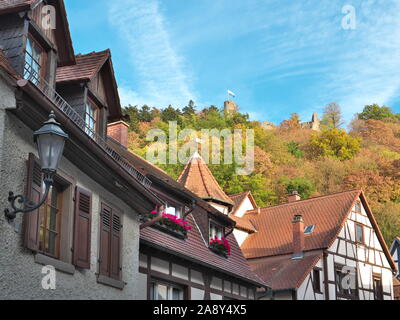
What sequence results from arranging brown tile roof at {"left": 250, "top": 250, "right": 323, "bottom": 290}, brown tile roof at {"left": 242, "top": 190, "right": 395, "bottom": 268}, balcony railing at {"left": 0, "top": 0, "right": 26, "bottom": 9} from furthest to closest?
brown tile roof at {"left": 242, "top": 190, "right": 395, "bottom": 268} → brown tile roof at {"left": 250, "top": 250, "right": 323, "bottom": 290} → balcony railing at {"left": 0, "top": 0, "right": 26, "bottom": 9}

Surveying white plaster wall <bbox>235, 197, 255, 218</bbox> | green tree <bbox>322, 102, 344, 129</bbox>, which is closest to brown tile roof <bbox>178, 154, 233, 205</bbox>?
white plaster wall <bbox>235, 197, 255, 218</bbox>

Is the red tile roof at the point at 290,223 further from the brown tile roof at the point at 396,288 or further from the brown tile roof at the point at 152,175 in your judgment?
the brown tile roof at the point at 152,175

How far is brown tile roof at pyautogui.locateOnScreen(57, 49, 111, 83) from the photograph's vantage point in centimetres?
1187

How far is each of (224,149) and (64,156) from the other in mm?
41540

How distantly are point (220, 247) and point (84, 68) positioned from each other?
8.13m

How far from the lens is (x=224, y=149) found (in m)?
51.6

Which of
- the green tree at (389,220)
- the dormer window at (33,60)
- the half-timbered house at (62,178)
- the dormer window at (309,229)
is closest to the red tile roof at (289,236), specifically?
the dormer window at (309,229)

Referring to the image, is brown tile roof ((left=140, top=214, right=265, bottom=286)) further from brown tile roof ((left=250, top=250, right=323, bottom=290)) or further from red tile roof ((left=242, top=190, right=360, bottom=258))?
red tile roof ((left=242, top=190, right=360, bottom=258))

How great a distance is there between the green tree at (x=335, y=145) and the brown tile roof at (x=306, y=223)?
3257 centimetres

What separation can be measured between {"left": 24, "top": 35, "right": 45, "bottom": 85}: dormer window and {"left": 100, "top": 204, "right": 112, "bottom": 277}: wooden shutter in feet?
8.98

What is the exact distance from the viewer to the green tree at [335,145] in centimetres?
6462

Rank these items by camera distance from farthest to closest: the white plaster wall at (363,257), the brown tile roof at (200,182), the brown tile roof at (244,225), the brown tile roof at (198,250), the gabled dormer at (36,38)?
the brown tile roof at (244,225) → the white plaster wall at (363,257) → the brown tile roof at (200,182) → the brown tile roof at (198,250) → the gabled dormer at (36,38)

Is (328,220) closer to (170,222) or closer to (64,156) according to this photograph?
(170,222)

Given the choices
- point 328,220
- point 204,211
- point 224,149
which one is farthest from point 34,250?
point 224,149
